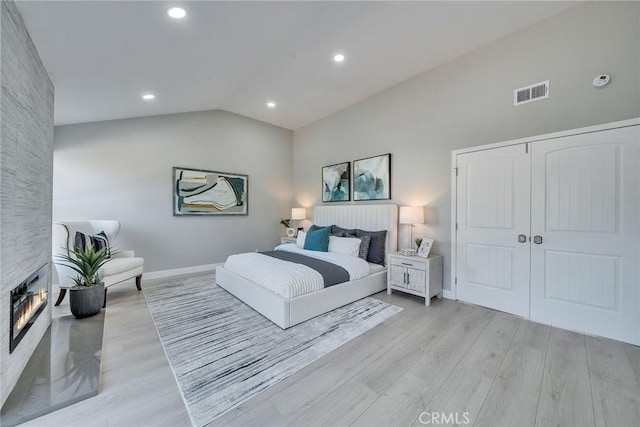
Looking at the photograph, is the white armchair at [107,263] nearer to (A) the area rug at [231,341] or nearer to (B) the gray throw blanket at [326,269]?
(A) the area rug at [231,341]

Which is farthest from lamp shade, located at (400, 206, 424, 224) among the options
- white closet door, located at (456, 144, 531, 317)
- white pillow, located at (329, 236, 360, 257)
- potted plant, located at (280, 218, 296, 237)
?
potted plant, located at (280, 218, 296, 237)

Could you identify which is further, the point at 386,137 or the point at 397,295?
the point at 386,137

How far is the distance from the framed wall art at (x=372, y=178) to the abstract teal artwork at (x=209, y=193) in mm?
2458

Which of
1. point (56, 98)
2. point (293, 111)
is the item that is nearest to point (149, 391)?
point (56, 98)

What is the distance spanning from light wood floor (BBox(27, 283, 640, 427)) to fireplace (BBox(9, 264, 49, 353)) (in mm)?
579

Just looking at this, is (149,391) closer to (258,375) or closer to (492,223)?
(258,375)

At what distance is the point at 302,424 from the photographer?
146 centimetres

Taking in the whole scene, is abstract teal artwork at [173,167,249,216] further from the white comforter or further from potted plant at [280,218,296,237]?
the white comforter

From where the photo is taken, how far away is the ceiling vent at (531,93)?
2773 mm

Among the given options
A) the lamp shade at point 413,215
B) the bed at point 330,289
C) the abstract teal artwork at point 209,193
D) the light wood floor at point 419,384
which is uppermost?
the abstract teal artwork at point 209,193

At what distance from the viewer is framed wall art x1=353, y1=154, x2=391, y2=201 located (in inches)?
170

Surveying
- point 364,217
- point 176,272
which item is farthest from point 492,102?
point 176,272

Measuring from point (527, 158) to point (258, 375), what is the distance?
11.6ft

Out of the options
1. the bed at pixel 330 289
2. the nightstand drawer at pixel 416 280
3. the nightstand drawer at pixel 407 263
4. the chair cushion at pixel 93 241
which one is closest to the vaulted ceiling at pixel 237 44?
the chair cushion at pixel 93 241
